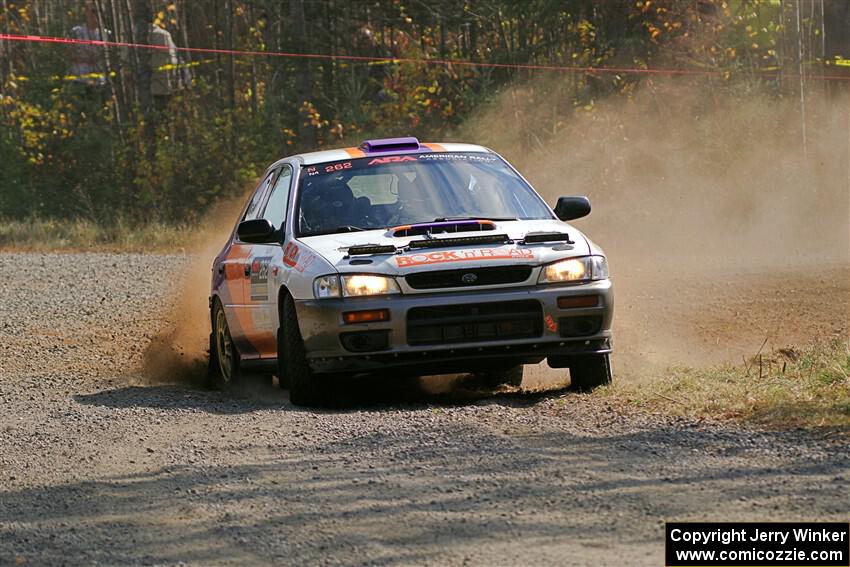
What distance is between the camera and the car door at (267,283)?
935 centimetres

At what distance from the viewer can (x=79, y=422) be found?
27.8 feet

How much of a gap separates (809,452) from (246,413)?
132 inches

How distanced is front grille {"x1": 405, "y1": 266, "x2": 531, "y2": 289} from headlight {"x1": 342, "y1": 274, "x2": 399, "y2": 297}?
0.11m

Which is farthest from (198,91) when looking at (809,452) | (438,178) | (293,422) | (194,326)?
(809,452)

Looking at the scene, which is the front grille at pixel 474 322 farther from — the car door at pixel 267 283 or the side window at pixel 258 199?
the side window at pixel 258 199

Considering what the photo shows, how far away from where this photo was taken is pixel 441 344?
27.7 ft

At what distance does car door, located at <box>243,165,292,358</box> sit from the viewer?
368 inches

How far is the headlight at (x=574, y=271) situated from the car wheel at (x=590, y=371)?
505 millimetres

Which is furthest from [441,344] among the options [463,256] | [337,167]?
[337,167]

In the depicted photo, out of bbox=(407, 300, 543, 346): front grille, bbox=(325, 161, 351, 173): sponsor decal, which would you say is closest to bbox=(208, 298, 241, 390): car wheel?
bbox=(325, 161, 351, 173): sponsor decal

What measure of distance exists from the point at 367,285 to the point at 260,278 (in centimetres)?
143

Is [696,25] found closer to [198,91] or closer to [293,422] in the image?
[198,91]

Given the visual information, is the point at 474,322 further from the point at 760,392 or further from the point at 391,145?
the point at 391,145

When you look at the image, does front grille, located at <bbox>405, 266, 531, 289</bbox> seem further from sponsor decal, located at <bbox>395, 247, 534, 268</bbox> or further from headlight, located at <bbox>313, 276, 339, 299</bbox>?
headlight, located at <bbox>313, 276, 339, 299</bbox>
